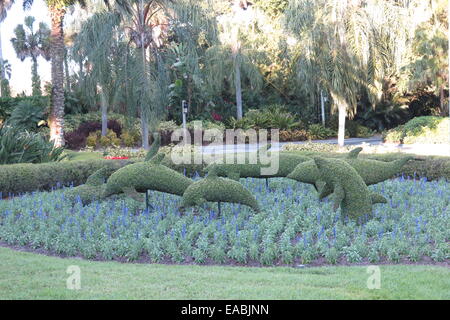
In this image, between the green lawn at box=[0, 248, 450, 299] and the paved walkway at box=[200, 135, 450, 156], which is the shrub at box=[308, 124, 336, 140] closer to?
the paved walkway at box=[200, 135, 450, 156]

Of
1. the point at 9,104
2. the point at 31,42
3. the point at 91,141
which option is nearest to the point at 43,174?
the point at 91,141

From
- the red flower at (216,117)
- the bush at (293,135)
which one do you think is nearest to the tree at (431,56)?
the bush at (293,135)

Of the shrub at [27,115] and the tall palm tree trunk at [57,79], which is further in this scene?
the shrub at [27,115]

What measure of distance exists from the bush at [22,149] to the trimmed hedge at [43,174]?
1341 millimetres

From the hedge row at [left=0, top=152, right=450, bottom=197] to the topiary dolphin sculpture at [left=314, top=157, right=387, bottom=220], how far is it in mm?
4093

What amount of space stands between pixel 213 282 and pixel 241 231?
7.51 ft

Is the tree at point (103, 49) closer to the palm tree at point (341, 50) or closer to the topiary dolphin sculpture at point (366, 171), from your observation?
the palm tree at point (341, 50)

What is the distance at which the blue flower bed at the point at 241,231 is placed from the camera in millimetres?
6828

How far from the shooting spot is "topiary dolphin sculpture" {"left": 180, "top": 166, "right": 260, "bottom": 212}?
8609 mm

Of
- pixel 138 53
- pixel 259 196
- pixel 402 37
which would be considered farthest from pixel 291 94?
pixel 259 196

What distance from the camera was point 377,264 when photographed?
Answer: 257 inches

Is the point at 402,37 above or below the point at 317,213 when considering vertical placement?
above

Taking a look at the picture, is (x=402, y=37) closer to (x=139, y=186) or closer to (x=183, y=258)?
(x=139, y=186)
